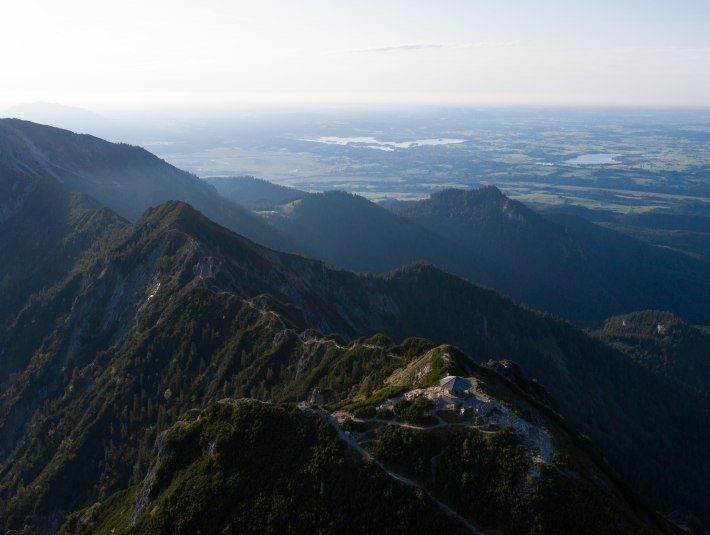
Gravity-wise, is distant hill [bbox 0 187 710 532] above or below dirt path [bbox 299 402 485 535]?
below

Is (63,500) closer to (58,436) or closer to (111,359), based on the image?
(58,436)

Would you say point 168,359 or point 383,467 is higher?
point 383,467

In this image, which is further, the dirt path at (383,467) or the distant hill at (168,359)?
the distant hill at (168,359)

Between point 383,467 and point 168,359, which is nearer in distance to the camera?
point 383,467

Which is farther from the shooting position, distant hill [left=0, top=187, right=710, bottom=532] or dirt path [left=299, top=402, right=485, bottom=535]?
distant hill [left=0, top=187, right=710, bottom=532]

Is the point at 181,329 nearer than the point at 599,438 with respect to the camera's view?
Yes

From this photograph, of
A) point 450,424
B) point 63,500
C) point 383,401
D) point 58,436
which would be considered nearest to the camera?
point 450,424

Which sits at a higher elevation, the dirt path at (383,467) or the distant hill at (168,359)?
the dirt path at (383,467)

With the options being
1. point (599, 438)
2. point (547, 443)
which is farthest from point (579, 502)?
point (599, 438)
